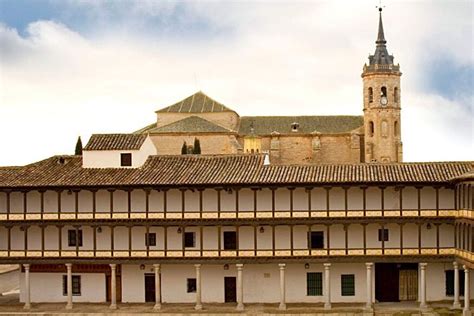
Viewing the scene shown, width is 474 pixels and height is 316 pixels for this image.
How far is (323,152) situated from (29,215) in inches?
2062

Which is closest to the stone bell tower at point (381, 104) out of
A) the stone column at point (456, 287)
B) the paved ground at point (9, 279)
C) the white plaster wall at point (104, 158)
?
the paved ground at point (9, 279)

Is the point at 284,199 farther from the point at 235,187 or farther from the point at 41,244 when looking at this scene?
the point at 41,244

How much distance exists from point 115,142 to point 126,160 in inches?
65.5

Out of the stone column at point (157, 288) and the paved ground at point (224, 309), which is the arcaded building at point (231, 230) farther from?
the paved ground at point (224, 309)

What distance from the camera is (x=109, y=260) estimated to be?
4838 cm

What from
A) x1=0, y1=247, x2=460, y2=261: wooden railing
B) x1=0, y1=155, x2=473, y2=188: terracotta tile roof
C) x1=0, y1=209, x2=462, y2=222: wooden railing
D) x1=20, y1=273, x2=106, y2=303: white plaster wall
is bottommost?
x1=20, y1=273, x2=106, y2=303: white plaster wall

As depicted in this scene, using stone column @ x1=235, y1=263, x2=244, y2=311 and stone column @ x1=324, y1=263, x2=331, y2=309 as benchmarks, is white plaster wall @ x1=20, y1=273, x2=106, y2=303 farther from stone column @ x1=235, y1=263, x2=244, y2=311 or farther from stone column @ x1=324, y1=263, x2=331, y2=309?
stone column @ x1=324, y1=263, x2=331, y2=309

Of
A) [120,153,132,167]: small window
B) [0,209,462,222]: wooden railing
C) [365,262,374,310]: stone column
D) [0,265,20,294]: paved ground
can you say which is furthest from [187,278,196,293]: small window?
[0,265,20,294]: paved ground

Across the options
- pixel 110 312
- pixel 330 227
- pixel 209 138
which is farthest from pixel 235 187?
pixel 209 138

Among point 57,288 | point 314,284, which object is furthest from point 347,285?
point 57,288

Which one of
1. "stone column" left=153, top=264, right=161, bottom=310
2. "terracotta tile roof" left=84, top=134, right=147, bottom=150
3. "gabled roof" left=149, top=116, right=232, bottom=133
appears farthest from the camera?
"gabled roof" left=149, top=116, right=232, bottom=133

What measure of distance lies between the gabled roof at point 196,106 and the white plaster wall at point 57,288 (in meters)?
42.2

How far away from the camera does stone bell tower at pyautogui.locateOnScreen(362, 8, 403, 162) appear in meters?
97.2

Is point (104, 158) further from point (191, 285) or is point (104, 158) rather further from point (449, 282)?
point (449, 282)
